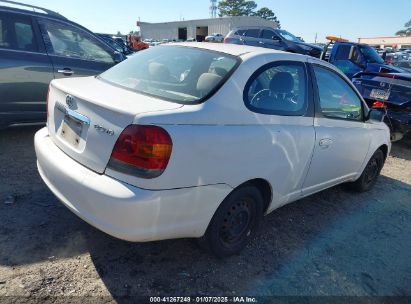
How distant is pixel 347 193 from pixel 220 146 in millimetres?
2901

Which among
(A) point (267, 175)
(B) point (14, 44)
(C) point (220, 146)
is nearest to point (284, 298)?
(A) point (267, 175)

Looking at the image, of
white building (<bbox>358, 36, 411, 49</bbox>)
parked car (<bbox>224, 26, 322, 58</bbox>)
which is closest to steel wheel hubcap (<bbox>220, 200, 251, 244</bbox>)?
parked car (<bbox>224, 26, 322, 58</bbox>)

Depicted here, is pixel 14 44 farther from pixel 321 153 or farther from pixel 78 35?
pixel 321 153

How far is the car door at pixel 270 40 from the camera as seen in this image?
614 inches

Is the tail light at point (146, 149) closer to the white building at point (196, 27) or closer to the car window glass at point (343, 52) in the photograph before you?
the car window glass at point (343, 52)

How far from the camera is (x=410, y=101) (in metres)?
6.57

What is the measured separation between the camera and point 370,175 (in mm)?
4805

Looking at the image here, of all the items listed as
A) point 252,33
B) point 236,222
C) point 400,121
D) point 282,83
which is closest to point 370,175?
point 400,121

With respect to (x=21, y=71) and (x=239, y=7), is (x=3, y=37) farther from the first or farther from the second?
(x=239, y=7)

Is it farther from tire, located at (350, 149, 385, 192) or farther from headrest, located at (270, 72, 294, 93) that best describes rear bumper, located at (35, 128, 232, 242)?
tire, located at (350, 149, 385, 192)

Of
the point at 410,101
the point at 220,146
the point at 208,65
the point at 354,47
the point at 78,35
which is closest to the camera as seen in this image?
the point at 220,146

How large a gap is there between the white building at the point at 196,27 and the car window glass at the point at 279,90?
42148 mm

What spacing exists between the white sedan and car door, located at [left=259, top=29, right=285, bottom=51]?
12587 mm

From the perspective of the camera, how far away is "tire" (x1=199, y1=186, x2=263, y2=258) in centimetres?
273
